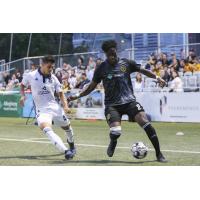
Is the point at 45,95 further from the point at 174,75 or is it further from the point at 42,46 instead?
the point at 42,46

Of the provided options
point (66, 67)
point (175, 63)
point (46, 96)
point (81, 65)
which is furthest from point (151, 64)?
point (46, 96)

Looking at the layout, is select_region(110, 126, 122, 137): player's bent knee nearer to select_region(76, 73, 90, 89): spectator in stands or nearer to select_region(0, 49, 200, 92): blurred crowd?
select_region(0, 49, 200, 92): blurred crowd

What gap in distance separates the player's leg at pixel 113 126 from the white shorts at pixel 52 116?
1.23m

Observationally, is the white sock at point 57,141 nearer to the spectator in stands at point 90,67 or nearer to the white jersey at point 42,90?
the white jersey at point 42,90

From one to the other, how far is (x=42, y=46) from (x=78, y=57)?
8445 millimetres

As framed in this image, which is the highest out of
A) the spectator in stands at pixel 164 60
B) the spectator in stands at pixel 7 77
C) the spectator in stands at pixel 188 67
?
the spectator in stands at pixel 164 60

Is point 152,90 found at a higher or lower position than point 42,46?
lower

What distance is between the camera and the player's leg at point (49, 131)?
1034 cm

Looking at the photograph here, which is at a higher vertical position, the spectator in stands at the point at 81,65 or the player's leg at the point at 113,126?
the spectator in stands at the point at 81,65

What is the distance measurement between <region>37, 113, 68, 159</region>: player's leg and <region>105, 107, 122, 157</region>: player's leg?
88 cm

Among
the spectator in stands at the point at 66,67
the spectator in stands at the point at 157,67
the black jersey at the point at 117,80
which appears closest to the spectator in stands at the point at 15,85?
the spectator in stands at the point at 66,67

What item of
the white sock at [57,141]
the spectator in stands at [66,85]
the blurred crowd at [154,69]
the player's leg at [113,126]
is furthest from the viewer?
the spectator in stands at [66,85]

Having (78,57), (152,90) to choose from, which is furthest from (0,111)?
(152,90)

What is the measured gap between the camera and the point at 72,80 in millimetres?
28688
